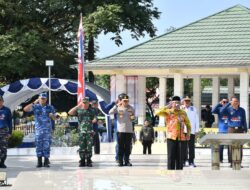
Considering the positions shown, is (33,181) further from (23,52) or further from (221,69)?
(23,52)

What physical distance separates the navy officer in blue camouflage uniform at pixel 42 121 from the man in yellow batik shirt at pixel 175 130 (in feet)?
10.6

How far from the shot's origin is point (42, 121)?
1644 centimetres

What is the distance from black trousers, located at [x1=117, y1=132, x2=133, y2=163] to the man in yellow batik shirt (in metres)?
2.61

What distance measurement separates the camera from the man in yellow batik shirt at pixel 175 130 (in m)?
14.1

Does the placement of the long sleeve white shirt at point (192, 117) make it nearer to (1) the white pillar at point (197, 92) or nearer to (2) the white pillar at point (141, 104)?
(2) the white pillar at point (141, 104)

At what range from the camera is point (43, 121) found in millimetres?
16438

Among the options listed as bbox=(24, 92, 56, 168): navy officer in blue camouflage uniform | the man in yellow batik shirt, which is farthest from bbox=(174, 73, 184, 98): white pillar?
the man in yellow batik shirt

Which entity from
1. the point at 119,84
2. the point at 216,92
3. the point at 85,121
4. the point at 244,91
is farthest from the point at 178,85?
the point at 85,121

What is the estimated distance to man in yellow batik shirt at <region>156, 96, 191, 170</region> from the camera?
46.2 feet

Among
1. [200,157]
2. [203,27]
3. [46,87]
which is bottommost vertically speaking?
[200,157]

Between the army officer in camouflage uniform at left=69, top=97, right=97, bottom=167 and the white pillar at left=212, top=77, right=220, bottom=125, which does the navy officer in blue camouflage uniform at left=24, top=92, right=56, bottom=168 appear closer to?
the army officer in camouflage uniform at left=69, top=97, right=97, bottom=167

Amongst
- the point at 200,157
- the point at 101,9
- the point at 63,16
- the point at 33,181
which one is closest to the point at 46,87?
the point at 200,157

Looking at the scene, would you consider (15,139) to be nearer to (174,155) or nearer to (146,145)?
(146,145)

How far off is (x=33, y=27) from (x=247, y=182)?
111ft
